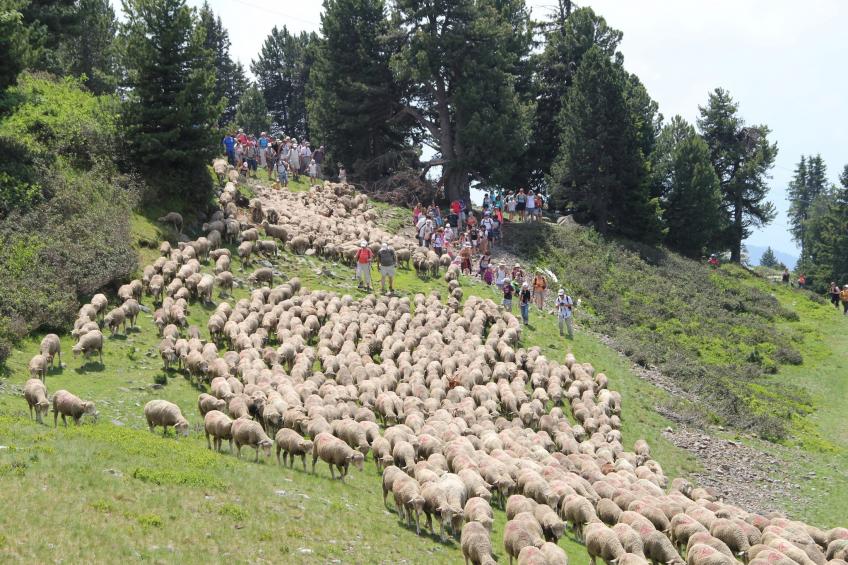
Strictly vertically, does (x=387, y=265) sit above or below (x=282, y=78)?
below

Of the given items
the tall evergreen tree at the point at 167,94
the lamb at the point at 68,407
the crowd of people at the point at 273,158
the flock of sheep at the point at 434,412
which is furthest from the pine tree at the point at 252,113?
the lamb at the point at 68,407

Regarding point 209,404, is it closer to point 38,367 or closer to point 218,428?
point 218,428

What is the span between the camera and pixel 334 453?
19391 mm

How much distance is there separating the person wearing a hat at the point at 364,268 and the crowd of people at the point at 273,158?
1376 cm

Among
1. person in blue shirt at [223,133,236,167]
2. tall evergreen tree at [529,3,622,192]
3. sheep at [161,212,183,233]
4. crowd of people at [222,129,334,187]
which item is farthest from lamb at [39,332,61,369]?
tall evergreen tree at [529,3,622,192]

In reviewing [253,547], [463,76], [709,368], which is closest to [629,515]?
[253,547]

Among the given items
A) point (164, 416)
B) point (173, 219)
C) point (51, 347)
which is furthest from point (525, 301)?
point (51, 347)

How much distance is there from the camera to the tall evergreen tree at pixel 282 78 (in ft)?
291

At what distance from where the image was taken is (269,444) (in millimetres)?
19922

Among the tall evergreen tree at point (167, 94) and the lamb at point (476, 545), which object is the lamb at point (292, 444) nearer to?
the lamb at point (476, 545)

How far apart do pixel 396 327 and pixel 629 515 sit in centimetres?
1527

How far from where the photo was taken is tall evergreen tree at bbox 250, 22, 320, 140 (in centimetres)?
8862

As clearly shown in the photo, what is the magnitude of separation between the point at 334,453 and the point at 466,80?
3893cm

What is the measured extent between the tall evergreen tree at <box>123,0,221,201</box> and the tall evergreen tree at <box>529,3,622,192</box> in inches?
1327
